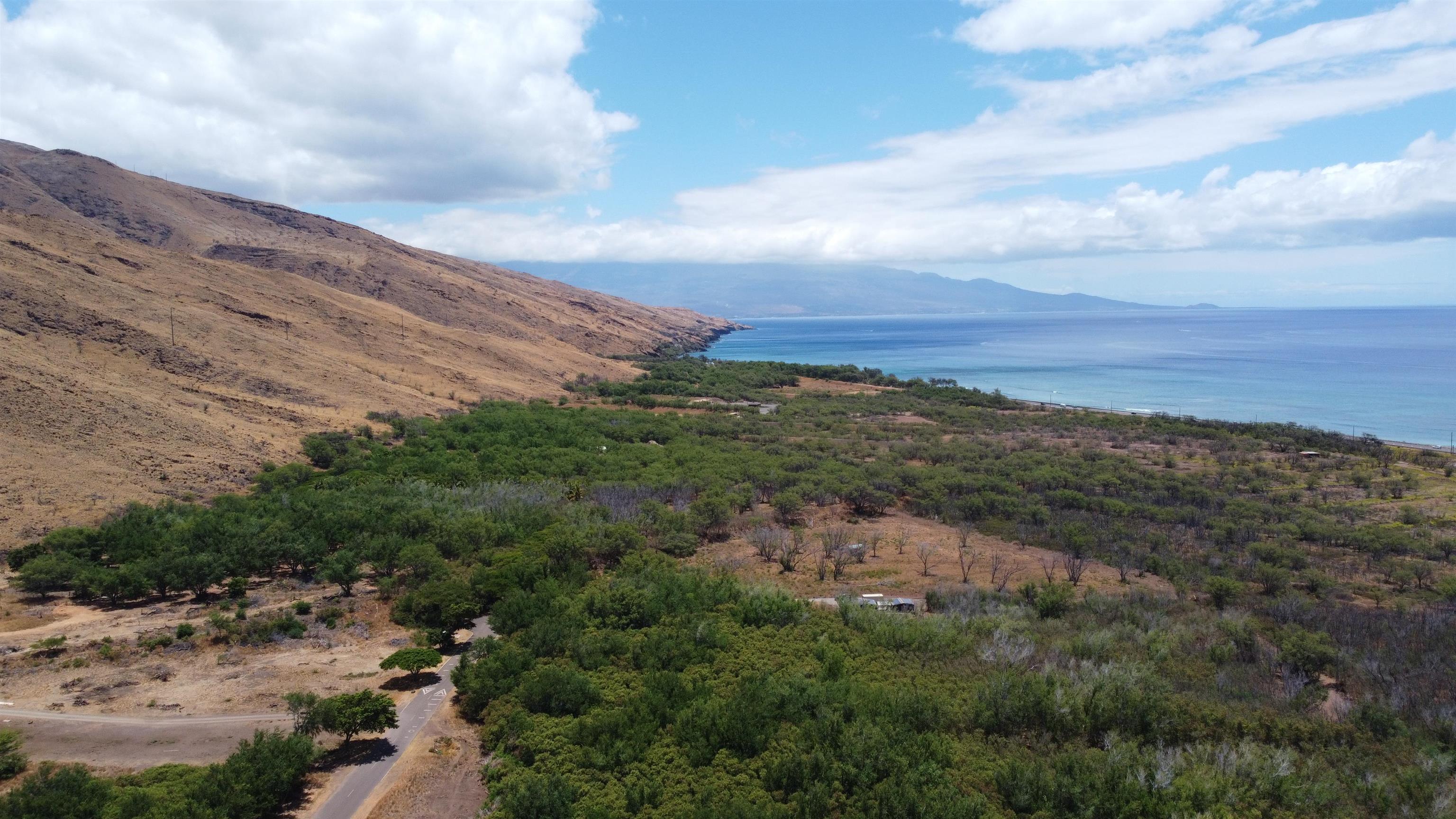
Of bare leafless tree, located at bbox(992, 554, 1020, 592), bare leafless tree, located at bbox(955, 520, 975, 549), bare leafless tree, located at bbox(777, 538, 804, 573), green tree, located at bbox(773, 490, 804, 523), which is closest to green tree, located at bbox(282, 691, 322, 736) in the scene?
bare leafless tree, located at bbox(777, 538, 804, 573)

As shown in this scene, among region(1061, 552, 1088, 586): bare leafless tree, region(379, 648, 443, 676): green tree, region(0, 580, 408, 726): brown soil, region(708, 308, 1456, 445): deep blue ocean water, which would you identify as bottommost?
region(0, 580, 408, 726): brown soil

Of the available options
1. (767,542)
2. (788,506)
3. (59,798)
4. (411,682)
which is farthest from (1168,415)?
(59,798)

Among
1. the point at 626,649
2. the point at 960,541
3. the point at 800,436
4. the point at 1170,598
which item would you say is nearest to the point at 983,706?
the point at 626,649

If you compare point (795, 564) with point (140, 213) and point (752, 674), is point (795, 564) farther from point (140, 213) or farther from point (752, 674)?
point (140, 213)

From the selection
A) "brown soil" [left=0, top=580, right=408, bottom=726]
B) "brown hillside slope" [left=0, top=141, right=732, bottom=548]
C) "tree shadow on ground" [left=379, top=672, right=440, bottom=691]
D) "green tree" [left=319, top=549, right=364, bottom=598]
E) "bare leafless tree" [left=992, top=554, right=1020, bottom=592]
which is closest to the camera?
"brown soil" [left=0, top=580, right=408, bottom=726]

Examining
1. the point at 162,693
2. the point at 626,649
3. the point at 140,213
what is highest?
the point at 140,213

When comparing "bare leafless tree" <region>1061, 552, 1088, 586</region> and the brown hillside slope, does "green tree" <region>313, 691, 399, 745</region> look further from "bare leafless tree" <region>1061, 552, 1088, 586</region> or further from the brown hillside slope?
the brown hillside slope

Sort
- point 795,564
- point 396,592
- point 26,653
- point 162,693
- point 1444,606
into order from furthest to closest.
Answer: point 795,564 → point 396,592 → point 1444,606 → point 26,653 → point 162,693

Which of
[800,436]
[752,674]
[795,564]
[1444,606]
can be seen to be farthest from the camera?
[800,436]
